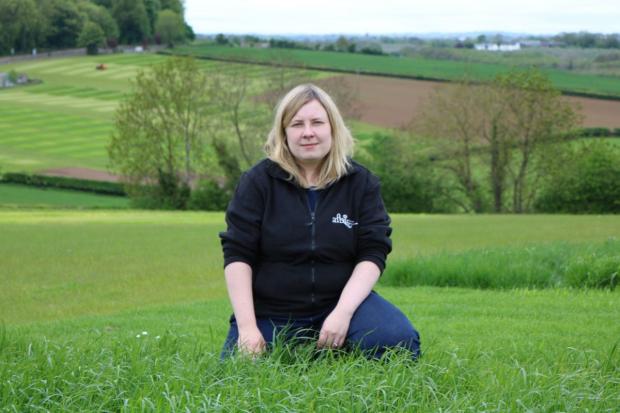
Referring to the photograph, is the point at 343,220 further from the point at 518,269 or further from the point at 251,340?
the point at 518,269

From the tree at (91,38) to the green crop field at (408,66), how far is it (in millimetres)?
10799

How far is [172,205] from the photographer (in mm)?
51125

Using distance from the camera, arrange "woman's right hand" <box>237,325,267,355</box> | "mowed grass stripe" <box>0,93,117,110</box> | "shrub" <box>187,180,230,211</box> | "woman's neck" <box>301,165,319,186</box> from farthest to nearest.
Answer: "mowed grass stripe" <box>0,93,117,110</box> < "shrub" <box>187,180,230,211</box> < "woman's neck" <box>301,165,319,186</box> < "woman's right hand" <box>237,325,267,355</box>

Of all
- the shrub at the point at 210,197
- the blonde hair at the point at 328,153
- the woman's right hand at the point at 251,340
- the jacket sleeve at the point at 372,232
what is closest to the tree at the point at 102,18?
the shrub at the point at 210,197

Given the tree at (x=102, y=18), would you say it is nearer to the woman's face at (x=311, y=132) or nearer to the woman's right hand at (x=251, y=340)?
the woman's face at (x=311, y=132)

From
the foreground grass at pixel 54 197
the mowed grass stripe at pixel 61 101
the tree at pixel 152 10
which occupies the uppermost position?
the tree at pixel 152 10

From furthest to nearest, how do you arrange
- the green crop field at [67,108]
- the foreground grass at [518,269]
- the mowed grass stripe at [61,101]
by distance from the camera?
the mowed grass stripe at [61,101]
the green crop field at [67,108]
the foreground grass at [518,269]

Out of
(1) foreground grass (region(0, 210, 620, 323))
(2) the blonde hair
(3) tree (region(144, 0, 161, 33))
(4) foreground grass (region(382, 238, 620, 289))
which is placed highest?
(3) tree (region(144, 0, 161, 33))

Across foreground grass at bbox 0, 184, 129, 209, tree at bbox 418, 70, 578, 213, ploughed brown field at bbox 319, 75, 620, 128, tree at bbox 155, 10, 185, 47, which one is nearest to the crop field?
foreground grass at bbox 0, 184, 129, 209

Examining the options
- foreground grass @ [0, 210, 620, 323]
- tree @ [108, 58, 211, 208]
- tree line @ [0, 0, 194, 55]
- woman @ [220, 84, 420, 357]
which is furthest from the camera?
tree line @ [0, 0, 194, 55]

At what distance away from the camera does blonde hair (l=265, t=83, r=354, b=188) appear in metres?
5.08

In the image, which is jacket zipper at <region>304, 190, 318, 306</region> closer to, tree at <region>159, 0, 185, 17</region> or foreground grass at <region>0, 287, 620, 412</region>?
foreground grass at <region>0, 287, 620, 412</region>

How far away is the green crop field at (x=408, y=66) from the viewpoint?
223 feet

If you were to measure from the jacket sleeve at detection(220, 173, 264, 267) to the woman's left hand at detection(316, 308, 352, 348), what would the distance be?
23.7 inches
